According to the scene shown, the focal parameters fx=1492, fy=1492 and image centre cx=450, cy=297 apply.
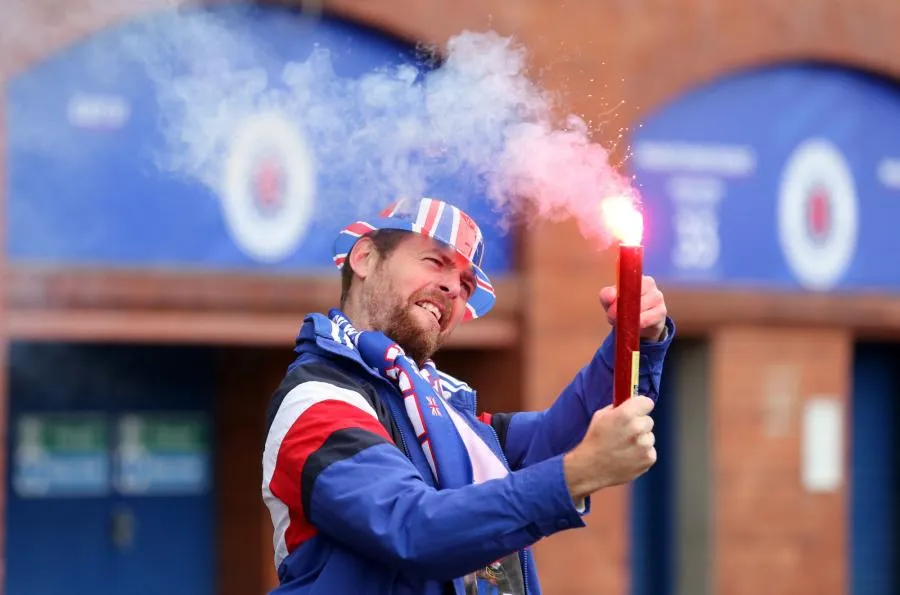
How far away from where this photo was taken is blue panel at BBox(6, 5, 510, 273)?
8.14 meters

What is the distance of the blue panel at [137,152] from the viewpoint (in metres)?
8.14

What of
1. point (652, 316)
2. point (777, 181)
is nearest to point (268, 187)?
point (777, 181)

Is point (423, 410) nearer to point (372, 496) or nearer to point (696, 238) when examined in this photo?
point (372, 496)

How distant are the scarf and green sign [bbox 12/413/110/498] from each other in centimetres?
688

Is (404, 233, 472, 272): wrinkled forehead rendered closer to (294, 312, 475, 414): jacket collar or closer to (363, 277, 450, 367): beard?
(363, 277, 450, 367): beard

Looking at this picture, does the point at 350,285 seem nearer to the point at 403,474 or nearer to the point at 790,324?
the point at 403,474

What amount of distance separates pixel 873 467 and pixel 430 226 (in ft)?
31.4

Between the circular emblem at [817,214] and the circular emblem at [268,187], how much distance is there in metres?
3.72

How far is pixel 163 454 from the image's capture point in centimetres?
1005

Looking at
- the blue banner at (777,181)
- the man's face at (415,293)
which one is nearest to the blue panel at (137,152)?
the blue banner at (777,181)

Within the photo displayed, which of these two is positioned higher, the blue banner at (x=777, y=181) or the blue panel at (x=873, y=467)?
the blue banner at (x=777, y=181)

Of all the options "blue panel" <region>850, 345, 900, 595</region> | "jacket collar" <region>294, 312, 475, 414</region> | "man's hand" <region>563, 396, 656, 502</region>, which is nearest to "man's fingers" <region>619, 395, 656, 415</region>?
"man's hand" <region>563, 396, 656, 502</region>

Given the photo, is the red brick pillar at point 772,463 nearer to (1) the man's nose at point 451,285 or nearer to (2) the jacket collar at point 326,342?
(1) the man's nose at point 451,285

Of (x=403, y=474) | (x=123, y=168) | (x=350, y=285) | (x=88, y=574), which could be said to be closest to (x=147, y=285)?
(x=123, y=168)
